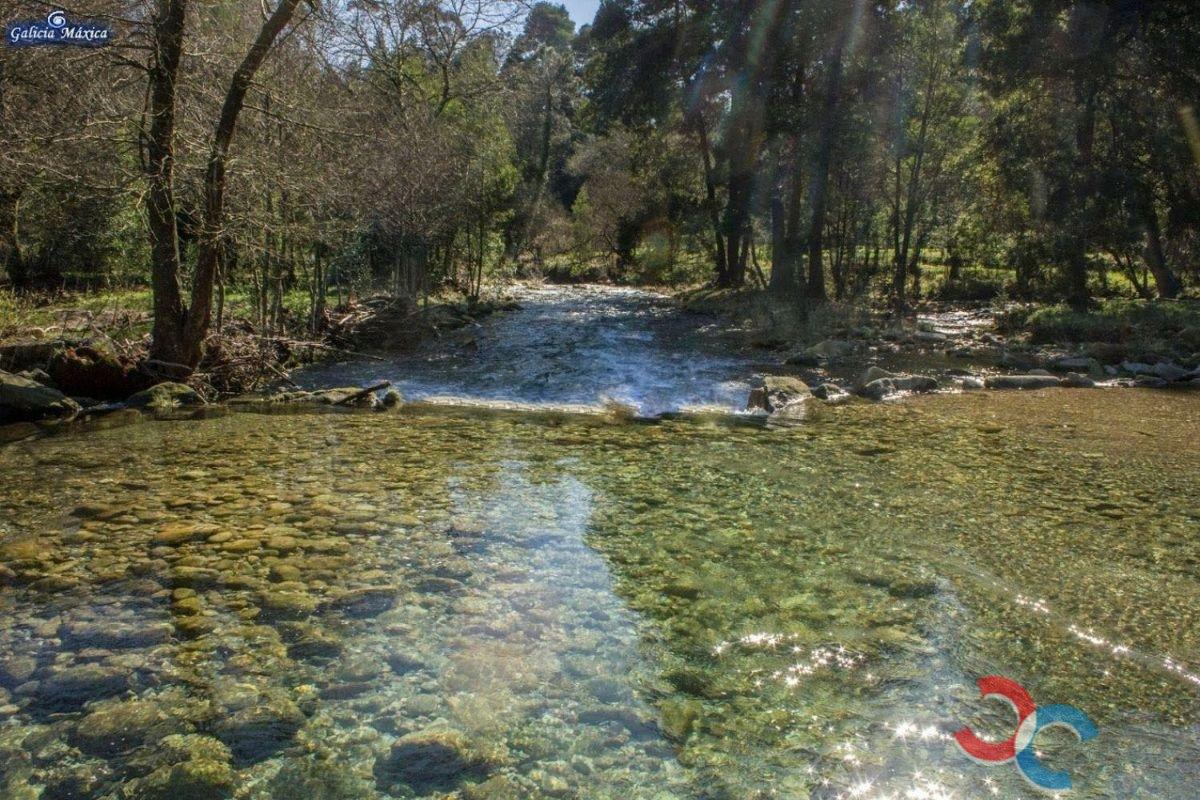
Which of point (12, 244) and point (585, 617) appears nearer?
point (585, 617)

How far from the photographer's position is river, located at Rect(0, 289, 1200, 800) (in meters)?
2.95

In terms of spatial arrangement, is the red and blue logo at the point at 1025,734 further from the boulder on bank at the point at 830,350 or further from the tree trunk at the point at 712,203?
the tree trunk at the point at 712,203

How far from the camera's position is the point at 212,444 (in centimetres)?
780

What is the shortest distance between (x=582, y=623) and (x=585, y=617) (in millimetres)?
73

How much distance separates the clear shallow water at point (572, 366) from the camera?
Result: 11.8 meters

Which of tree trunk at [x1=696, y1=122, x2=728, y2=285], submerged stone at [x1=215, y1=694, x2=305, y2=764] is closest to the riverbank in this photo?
tree trunk at [x1=696, y1=122, x2=728, y2=285]

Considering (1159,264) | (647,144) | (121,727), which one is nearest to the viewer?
(121,727)

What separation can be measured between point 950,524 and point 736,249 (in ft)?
83.5

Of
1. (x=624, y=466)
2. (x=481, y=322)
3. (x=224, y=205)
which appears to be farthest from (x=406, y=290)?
(x=624, y=466)

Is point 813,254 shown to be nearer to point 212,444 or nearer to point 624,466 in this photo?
point 624,466

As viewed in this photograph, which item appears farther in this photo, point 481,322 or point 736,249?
point 736,249

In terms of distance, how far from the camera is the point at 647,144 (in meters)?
31.9

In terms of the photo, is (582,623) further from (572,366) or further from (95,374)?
(572,366)

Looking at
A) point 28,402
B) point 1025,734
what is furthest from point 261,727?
point 28,402
